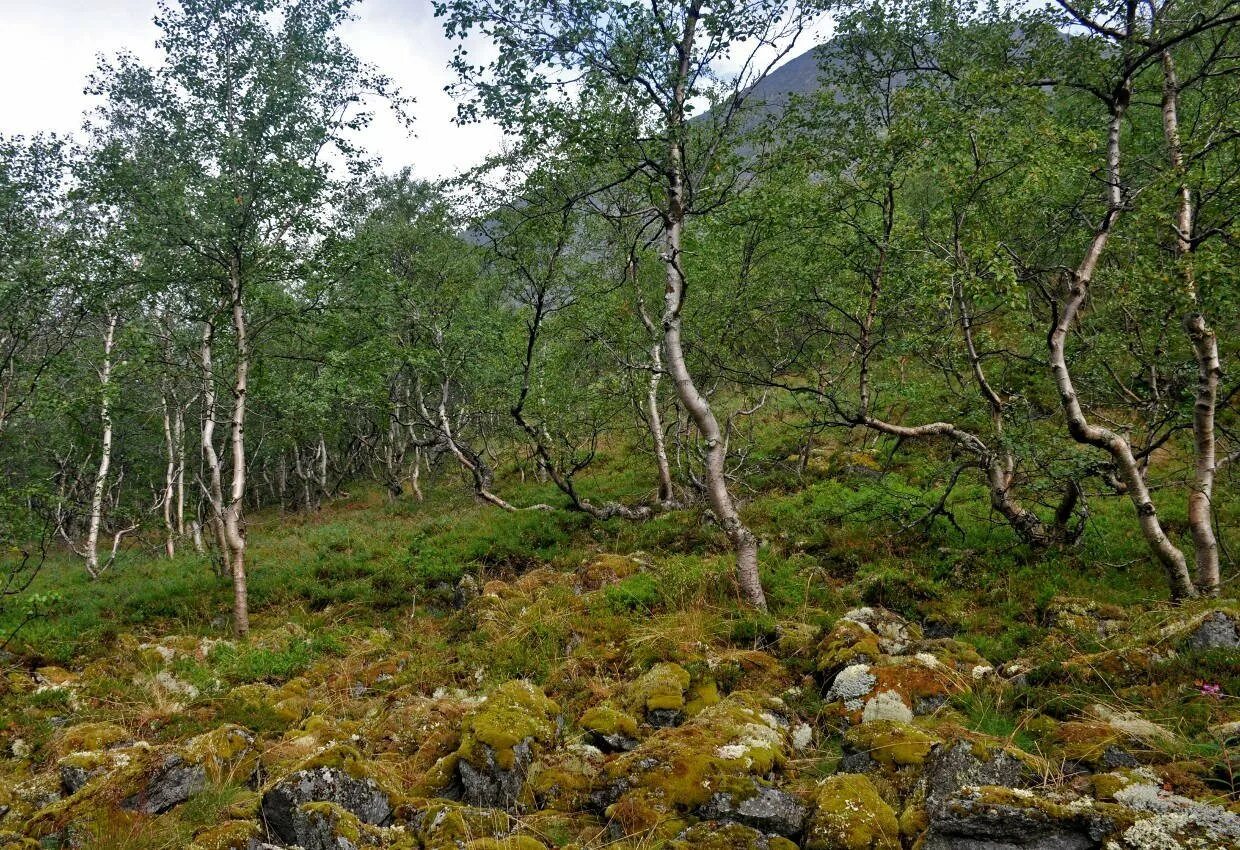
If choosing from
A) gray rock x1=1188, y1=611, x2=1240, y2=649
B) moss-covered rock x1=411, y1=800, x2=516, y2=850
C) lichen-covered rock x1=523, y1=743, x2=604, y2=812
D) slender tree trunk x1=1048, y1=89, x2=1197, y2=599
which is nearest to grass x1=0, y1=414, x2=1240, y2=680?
slender tree trunk x1=1048, y1=89, x2=1197, y2=599

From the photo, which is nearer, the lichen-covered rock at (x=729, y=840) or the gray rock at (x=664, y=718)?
the lichen-covered rock at (x=729, y=840)

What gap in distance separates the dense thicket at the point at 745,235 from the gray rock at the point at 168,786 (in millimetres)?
7682

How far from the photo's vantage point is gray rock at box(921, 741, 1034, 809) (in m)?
4.54

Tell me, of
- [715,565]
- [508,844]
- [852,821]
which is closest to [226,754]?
[508,844]

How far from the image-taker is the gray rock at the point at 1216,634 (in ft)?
21.6

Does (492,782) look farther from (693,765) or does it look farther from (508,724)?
(693,765)

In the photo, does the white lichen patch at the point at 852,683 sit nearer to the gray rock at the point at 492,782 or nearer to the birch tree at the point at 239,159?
the gray rock at the point at 492,782

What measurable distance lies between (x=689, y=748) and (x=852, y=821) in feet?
5.45

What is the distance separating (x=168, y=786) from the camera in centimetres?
629

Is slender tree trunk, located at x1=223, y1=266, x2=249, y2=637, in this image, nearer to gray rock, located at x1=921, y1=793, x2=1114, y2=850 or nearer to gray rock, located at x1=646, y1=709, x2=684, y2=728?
gray rock, located at x1=646, y1=709, x2=684, y2=728

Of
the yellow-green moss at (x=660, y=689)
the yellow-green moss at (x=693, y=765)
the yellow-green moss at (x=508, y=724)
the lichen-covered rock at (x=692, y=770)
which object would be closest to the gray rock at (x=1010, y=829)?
the lichen-covered rock at (x=692, y=770)

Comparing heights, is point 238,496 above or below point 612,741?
above

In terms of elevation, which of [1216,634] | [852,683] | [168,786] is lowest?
[1216,634]

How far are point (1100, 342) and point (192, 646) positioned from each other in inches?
763
